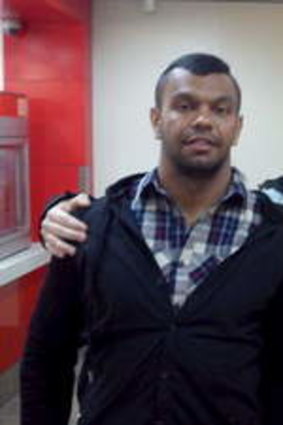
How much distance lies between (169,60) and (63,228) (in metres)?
3.09

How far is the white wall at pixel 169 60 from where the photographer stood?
4.18 m

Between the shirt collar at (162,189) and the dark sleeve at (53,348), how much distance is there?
0.18 metres

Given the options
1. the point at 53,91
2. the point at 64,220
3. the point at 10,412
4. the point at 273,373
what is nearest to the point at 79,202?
the point at 64,220

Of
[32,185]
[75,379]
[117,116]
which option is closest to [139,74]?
[117,116]

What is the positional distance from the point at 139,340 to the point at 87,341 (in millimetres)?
152

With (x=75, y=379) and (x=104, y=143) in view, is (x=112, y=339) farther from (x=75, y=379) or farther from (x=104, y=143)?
(x=104, y=143)

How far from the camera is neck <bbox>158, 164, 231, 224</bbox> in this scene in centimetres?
133

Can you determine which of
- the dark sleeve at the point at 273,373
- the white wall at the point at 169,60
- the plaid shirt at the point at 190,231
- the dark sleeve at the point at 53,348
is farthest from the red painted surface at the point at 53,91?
the dark sleeve at the point at 273,373

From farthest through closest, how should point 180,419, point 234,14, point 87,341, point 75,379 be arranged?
point 234,14 → point 75,379 → point 87,341 → point 180,419

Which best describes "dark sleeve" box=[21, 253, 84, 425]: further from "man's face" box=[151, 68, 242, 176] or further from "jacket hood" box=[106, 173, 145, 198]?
"man's face" box=[151, 68, 242, 176]

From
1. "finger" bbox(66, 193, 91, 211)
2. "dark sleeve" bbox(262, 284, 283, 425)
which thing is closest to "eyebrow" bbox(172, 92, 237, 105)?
"finger" bbox(66, 193, 91, 211)

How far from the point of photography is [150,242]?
131 cm

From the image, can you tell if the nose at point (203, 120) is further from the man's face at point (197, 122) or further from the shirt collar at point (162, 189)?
the shirt collar at point (162, 189)

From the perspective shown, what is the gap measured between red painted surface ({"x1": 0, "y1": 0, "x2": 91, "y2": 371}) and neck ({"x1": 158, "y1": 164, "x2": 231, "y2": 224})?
2869 millimetres
